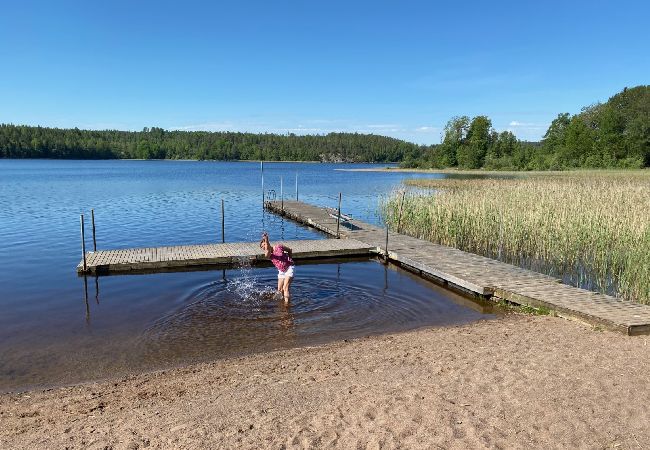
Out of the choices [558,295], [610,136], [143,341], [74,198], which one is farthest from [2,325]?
[610,136]

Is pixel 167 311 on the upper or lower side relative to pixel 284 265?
lower

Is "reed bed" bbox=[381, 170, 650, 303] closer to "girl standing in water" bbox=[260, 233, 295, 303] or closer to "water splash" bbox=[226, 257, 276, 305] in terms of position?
"girl standing in water" bbox=[260, 233, 295, 303]

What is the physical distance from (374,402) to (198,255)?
1060 centimetres

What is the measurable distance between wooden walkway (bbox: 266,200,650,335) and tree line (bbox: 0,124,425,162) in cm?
13801

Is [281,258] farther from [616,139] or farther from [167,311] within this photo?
[616,139]

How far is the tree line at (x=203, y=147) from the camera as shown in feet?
492

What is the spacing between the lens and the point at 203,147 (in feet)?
580

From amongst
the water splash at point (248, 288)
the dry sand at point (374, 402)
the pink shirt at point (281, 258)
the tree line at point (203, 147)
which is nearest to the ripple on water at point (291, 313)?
the water splash at point (248, 288)

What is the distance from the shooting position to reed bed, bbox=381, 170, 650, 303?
41.4ft

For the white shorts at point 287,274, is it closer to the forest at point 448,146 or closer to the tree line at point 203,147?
the forest at point 448,146

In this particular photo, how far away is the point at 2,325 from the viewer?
9727mm

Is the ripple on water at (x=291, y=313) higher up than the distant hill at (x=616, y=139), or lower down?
lower down

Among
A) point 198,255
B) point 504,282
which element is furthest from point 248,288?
point 504,282

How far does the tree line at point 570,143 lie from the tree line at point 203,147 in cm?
4854
